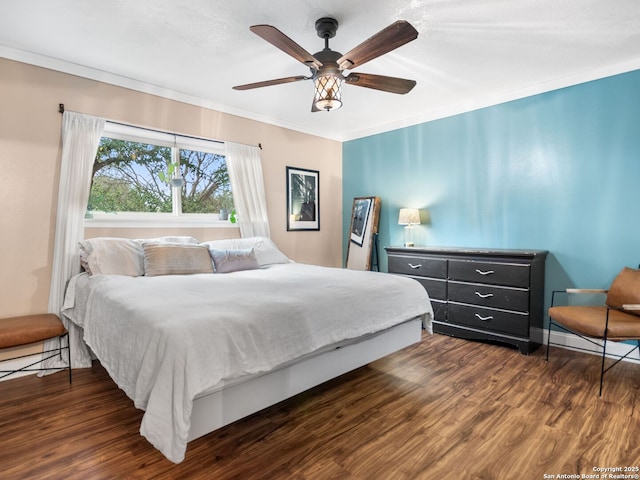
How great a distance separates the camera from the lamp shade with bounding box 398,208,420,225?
430 cm

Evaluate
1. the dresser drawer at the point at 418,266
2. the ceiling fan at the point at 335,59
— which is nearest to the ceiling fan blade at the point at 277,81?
the ceiling fan at the point at 335,59

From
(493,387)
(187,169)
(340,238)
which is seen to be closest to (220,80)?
(187,169)

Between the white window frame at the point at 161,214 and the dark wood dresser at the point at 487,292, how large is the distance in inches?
94.9

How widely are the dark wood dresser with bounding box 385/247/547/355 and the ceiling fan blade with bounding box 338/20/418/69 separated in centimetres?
219

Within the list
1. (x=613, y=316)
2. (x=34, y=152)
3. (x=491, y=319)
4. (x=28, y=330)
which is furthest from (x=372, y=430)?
Result: (x=34, y=152)

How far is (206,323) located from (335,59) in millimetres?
1850

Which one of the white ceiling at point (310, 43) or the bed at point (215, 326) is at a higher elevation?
the white ceiling at point (310, 43)

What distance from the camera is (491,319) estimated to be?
3406 mm

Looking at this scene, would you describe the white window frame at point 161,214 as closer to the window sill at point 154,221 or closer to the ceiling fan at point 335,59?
the window sill at point 154,221

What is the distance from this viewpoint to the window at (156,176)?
341cm

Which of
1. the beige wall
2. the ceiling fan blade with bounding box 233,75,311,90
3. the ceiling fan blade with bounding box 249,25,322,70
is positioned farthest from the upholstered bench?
the ceiling fan blade with bounding box 249,25,322,70

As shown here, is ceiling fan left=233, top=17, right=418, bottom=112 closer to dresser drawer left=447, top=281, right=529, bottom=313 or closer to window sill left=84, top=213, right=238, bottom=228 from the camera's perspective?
window sill left=84, top=213, right=238, bottom=228

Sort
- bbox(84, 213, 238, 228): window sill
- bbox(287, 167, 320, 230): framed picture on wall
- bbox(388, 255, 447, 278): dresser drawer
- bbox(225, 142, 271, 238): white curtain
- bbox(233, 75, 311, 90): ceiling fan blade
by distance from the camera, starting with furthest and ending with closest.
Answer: bbox(287, 167, 320, 230): framed picture on wall
bbox(225, 142, 271, 238): white curtain
bbox(388, 255, 447, 278): dresser drawer
bbox(84, 213, 238, 228): window sill
bbox(233, 75, 311, 90): ceiling fan blade

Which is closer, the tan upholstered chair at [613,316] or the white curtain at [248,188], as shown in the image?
the tan upholstered chair at [613,316]
